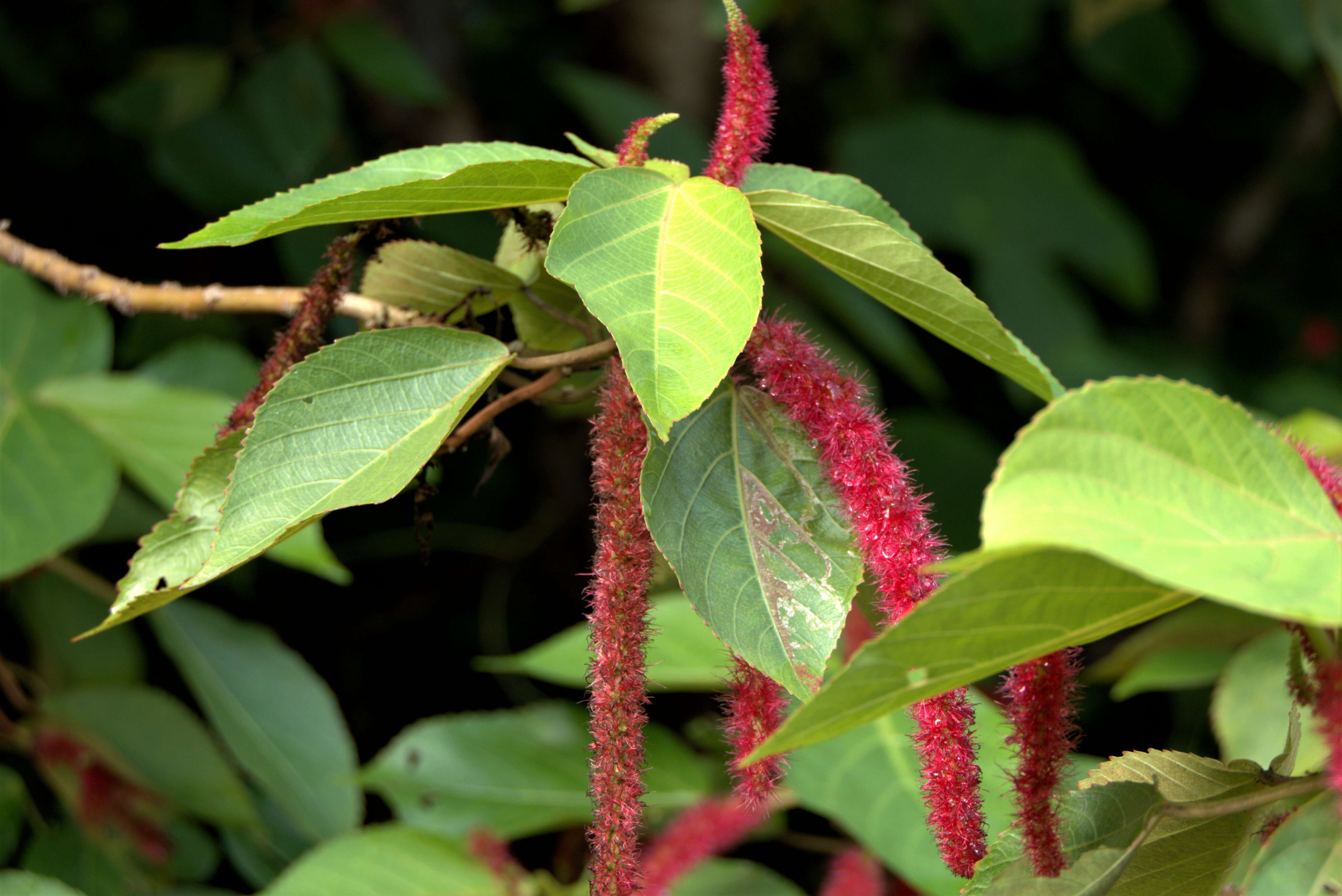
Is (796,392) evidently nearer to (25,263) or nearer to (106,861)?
(25,263)

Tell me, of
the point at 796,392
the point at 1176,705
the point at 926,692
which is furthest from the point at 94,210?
the point at 1176,705

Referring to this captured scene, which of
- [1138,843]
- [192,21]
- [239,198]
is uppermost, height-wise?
[192,21]

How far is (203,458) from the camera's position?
702mm

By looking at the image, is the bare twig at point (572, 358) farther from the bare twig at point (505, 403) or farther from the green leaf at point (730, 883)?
the green leaf at point (730, 883)

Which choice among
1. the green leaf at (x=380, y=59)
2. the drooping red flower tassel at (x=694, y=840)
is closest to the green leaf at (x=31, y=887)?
the drooping red flower tassel at (x=694, y=840)

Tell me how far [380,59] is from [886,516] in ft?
6.75

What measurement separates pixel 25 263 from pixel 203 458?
423mm

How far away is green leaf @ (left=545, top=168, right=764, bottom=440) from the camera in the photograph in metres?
0.54

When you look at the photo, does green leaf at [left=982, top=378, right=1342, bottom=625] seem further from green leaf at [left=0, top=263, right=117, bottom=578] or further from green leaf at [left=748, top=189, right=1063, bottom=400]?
green leaf at [left=0, top=263, right=117, bottom=578]

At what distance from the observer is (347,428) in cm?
63

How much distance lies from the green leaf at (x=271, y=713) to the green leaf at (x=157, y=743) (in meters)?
0.04

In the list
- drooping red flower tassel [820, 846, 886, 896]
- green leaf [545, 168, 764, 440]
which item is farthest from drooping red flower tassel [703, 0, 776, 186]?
drooping red flower tassel [820, 846, 886, 896]

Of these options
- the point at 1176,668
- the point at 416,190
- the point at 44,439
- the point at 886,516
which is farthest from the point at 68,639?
the point at 1176,668

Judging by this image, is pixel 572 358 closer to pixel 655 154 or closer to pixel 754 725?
pixel 754 725
